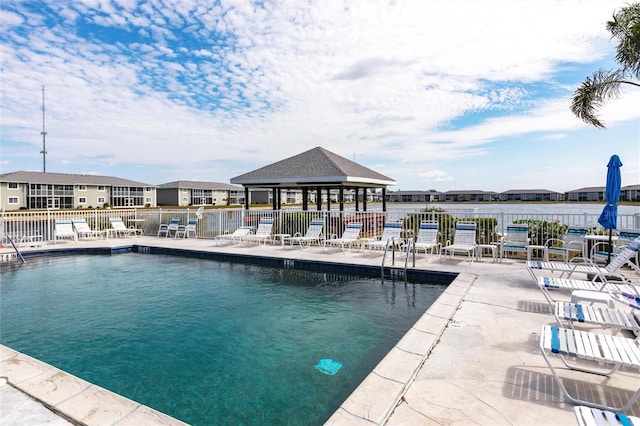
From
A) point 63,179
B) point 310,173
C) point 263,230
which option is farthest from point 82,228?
point 63,179

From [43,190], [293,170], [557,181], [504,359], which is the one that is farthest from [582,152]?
[43,190]

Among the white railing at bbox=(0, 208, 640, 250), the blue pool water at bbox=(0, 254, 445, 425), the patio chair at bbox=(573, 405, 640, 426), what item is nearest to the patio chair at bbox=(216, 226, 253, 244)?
the white railing at bbox=(0, 208, 640, 250)

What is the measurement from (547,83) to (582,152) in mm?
4823

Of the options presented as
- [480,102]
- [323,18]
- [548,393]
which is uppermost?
[323,18]

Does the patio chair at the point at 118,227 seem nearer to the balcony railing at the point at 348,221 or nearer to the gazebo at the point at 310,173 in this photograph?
the balcony railing at the point at 348,221

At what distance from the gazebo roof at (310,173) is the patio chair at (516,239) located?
6638 millimetres

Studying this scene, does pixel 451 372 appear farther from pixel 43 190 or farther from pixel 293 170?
pixel 43 190

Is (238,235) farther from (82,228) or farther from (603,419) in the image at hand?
(603,419)

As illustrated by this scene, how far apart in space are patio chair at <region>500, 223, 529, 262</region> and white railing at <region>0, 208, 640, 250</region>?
0.45 m

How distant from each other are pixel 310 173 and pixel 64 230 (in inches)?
395

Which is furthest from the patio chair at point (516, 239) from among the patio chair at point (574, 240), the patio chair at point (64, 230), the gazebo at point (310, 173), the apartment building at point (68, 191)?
the apartment building at point (68, 191)

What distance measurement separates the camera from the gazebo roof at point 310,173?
47.4 feet

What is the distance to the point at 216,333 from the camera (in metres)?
5.09

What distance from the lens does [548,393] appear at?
2.83 meters
